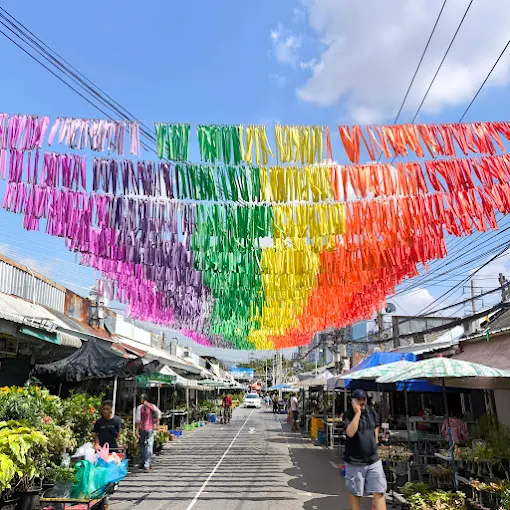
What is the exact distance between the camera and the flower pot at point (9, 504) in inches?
219

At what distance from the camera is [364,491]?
6.65 metres

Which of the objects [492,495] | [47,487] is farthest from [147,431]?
[492,495]

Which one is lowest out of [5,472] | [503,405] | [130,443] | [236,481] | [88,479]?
[236,481]

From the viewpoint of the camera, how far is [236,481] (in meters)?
10.5

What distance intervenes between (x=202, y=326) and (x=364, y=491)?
1225 centimetres

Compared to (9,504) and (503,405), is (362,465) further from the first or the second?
(503,405)

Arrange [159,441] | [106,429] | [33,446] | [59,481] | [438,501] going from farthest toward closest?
1. [159,441]
2. [106,429]
3. [438,501]
4. [59,481]
5. [33,446]

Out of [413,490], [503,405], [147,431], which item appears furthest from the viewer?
[147,431]

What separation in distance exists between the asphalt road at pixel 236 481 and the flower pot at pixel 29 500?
2359mm

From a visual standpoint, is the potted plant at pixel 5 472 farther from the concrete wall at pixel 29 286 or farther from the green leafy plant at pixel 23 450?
the concrete wall at pixel 29 286

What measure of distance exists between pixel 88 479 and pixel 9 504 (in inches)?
39.1

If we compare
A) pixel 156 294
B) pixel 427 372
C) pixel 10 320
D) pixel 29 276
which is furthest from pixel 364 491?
pixel 29 276

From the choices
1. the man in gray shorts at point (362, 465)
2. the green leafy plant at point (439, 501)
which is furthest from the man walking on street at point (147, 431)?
the man in gray shorts at point (362, 465)

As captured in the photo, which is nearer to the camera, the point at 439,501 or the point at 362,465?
the point at 362,465
